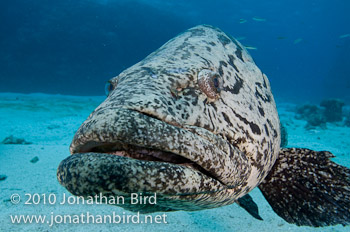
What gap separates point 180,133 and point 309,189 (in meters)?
2.20

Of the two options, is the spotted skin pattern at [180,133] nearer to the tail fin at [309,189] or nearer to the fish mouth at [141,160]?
the fish mouth at [141,160]

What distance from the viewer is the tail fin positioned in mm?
2779

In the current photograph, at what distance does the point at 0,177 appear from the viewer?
5578 mm

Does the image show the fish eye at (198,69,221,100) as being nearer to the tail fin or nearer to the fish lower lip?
the fish lower lip

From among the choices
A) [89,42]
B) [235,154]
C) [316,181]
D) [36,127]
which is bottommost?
[36,127]

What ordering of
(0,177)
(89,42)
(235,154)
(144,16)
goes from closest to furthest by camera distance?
(235,154) < (0,177) < (89,42) < (144,16)

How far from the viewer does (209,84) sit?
92.0 inches

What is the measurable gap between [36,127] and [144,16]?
25.5 m

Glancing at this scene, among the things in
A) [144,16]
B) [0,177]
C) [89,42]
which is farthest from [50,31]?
[0,177]

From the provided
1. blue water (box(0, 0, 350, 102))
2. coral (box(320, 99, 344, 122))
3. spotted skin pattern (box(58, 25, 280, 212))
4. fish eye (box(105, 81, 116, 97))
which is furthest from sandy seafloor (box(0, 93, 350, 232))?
blue water (box(0, 0, 350, 102))

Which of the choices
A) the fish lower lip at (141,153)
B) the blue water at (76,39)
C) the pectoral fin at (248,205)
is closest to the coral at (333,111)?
the blue water at (76,39)

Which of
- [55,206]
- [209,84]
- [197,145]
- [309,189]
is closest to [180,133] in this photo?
[197,145]

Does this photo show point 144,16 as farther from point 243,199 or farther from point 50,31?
point 243,199

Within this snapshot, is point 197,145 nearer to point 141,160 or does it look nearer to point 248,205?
point 141,160
